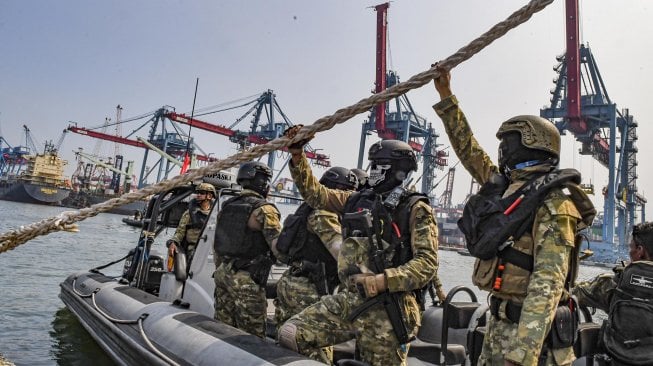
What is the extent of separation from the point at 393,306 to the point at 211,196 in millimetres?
3953

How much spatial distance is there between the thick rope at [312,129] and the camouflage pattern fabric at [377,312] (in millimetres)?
635

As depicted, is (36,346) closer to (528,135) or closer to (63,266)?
(528,135)

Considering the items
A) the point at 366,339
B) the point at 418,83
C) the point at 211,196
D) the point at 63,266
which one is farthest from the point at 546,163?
the point at 63,266

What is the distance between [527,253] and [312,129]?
104 centimetres

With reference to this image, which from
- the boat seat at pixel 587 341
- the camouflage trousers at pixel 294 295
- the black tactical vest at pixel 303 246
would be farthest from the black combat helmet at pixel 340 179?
the boat seat at pixel 587 341

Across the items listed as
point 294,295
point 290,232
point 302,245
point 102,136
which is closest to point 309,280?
point 294,295

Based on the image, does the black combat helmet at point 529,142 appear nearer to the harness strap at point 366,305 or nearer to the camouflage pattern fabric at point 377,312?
the camouflage pattern fabric at point 377,312

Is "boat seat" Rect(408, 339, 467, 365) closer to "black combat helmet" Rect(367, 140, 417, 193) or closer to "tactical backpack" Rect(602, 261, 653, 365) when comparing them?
"tactical backpack" Rect(602, 261, 653, 365)

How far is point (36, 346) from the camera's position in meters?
5.82

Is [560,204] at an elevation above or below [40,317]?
above

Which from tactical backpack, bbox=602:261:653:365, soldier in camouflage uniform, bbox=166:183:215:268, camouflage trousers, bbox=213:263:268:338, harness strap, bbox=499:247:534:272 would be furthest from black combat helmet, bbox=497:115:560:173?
soldier in camouflage uniform, bbox=166:183:215:268

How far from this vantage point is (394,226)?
2391 mm

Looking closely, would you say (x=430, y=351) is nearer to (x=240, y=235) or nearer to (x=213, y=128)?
(x=240, y=235)

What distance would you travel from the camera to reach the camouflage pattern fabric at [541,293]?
163 centimetres
